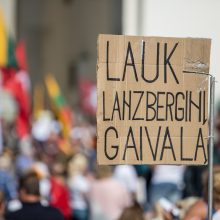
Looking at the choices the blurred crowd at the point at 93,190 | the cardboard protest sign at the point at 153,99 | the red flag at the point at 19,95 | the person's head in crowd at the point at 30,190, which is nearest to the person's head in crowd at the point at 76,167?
the blurred crowd at the point at 93,190

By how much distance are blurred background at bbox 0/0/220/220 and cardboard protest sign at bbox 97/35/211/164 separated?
2.57 feet

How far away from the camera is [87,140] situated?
2044cm

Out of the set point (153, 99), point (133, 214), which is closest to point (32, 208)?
point (133, 214)

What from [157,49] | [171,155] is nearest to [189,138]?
[171,155]

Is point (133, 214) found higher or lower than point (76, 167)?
higher

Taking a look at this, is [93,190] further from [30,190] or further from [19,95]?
[19,95]

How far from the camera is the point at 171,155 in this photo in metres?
6.36

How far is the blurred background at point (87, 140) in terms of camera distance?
36.7 ft

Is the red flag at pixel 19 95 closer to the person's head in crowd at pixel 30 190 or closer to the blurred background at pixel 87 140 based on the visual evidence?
the blurred background at pixel 87 140

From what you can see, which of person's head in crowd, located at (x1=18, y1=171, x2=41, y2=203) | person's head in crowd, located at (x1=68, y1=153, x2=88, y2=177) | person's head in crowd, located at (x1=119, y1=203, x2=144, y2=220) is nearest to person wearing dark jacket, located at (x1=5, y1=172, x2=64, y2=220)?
person's head in crowd, located at (x1=18, y1=171, x2=41, y2=203)

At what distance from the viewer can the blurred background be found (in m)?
11.2

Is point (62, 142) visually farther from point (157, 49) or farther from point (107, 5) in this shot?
point (107, 5)

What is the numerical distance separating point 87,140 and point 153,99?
14.1 meters

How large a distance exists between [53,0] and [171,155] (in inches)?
1903
